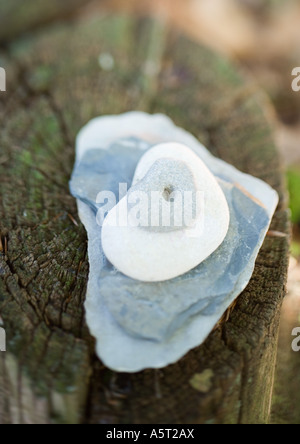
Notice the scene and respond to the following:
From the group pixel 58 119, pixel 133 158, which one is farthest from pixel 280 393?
pixel 58 119

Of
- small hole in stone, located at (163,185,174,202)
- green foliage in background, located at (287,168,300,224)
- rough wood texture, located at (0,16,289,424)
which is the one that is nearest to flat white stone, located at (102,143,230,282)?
small hole in stone, located at (163,185,174,202)

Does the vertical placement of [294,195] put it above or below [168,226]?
above

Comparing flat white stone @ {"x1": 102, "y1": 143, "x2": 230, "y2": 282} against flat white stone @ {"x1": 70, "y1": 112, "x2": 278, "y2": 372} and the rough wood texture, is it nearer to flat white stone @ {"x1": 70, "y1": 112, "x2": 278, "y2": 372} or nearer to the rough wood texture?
flat white stone @ {"x1": 70, "y1": 112, "x2": 278, "y2": 372}

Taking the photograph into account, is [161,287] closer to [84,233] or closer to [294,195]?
[84,233]

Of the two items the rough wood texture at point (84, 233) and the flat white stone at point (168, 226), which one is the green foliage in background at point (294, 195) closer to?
the rough wood texture at point (84, 233)

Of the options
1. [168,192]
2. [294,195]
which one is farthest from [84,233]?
[294,195]

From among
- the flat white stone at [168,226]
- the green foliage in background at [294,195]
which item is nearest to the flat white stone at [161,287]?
the flat white stone at [168,226]
